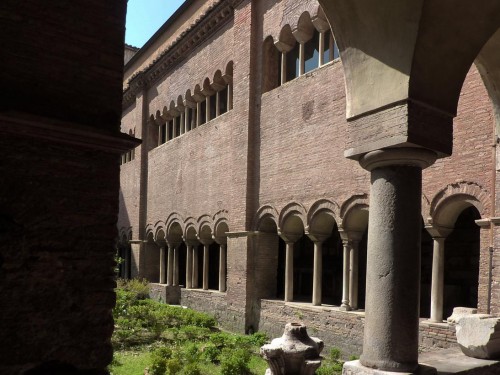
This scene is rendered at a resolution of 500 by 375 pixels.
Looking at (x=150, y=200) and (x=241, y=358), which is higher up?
(x=150, y=200)

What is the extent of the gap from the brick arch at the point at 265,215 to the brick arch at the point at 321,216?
1.22m

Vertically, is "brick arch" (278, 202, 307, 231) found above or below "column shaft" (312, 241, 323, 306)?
above

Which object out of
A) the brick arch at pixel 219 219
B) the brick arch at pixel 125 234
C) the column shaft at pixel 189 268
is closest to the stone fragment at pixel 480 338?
the brick arch at pixel 219 219

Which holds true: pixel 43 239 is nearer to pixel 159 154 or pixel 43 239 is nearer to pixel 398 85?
pixel 398 85

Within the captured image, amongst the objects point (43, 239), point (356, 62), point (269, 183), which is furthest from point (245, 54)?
point (43, 239)

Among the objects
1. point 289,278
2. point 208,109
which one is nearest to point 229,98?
point 208,109

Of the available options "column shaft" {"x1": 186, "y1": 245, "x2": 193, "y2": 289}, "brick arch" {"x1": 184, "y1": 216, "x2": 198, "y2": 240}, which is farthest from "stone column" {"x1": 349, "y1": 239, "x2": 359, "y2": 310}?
"column shaft" {"x1": 186, "y1": 245, "x2": 193, "y2": 289}

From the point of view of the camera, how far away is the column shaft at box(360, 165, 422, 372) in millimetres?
3688

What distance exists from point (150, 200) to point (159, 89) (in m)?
4.42

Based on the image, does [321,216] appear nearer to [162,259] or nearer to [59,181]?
[59,181]

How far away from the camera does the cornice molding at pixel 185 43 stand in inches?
589

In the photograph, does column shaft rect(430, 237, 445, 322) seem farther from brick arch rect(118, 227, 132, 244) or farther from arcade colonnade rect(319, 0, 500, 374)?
brick arch rect(118, 227, 132, 244)

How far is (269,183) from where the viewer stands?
12.9 meters

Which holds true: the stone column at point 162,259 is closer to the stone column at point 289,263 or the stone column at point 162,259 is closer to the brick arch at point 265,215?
the brick arch at point 265,215
